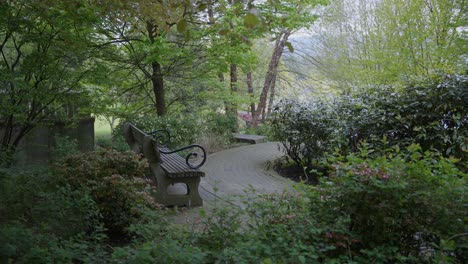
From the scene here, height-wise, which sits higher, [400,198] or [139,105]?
[139,105]

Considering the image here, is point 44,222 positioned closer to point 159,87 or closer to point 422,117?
point 422,117

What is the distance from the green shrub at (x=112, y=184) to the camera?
438 cm

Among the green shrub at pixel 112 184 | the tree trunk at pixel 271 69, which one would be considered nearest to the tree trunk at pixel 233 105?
the tree trunk at pixel 271 69

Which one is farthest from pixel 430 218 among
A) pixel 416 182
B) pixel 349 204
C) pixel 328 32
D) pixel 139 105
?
pixel 328 32

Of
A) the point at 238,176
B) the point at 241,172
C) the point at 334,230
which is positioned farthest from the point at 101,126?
the point at 334,230

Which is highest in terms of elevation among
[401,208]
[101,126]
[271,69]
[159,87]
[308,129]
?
[271,69]

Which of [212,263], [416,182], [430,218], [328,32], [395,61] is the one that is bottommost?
[212,263]

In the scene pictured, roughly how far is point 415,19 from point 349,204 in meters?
11.6

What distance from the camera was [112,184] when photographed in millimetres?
4355

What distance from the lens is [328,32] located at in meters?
20.5

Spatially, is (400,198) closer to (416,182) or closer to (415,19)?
(416,182)

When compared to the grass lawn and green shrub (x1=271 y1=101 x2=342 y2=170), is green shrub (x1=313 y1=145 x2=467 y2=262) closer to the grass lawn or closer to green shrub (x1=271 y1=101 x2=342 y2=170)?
green shrub (x1=271 y1=101 x2=342 y2=170)

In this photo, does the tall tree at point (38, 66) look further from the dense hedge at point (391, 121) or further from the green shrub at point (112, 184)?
the dense hedge at point (391, 121)

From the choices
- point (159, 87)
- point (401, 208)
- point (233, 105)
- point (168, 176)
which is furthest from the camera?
point (233, 105)
